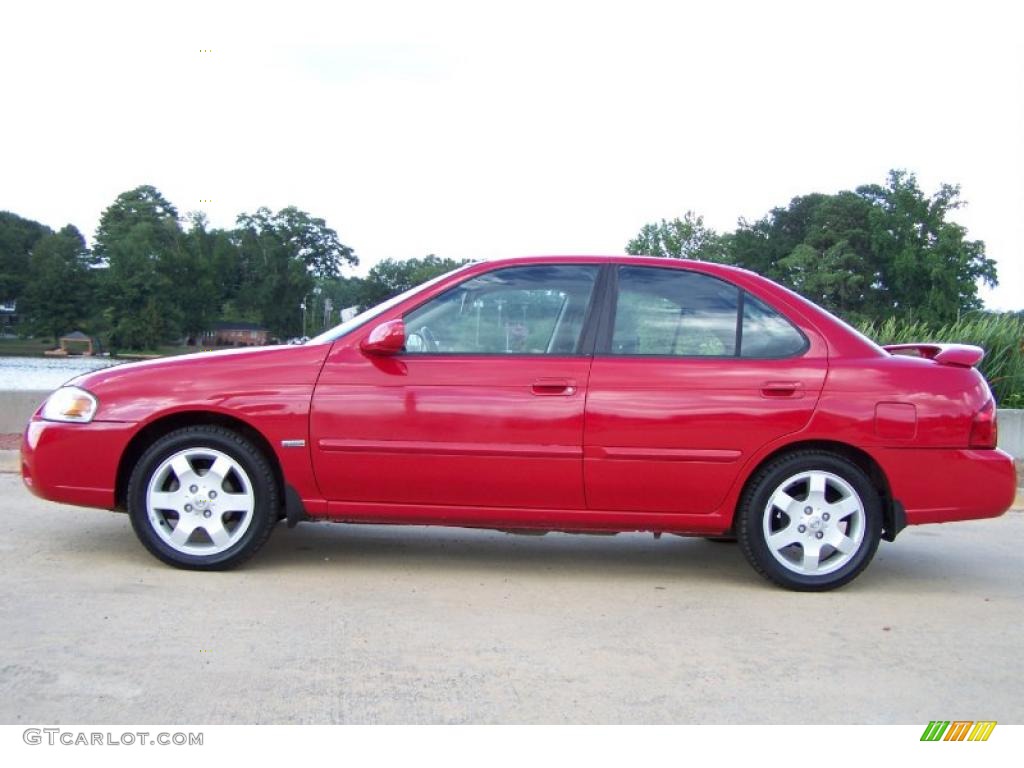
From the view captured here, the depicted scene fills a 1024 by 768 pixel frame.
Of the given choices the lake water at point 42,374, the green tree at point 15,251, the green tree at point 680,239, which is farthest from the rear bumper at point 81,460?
the green tree at point 680,239

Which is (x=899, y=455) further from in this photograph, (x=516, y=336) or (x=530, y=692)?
(x=530, y=692)

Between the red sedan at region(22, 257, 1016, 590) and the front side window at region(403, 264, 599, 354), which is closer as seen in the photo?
the red sedan at region(22, 257, 1016, 590)

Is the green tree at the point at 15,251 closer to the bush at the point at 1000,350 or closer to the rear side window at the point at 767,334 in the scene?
the rear side window at the point at 767,334

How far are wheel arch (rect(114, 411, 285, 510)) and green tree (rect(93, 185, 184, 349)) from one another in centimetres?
414

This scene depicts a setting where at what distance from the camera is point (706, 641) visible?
13.6 ft

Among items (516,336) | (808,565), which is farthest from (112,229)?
(808,565)

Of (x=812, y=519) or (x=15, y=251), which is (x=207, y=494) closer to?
(x=812, y=519)

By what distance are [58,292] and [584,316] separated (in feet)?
26.5

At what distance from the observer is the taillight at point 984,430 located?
4891mm

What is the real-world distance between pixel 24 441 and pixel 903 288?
66.1m

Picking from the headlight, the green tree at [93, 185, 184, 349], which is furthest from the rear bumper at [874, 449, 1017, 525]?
the green tree at [93, 185, 184, 349]

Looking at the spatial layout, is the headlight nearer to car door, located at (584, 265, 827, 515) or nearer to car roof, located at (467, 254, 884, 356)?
car roof, located at (467, 254, 884, 356)

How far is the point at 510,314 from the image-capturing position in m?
5.07

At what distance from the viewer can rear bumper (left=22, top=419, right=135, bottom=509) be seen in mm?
4902
